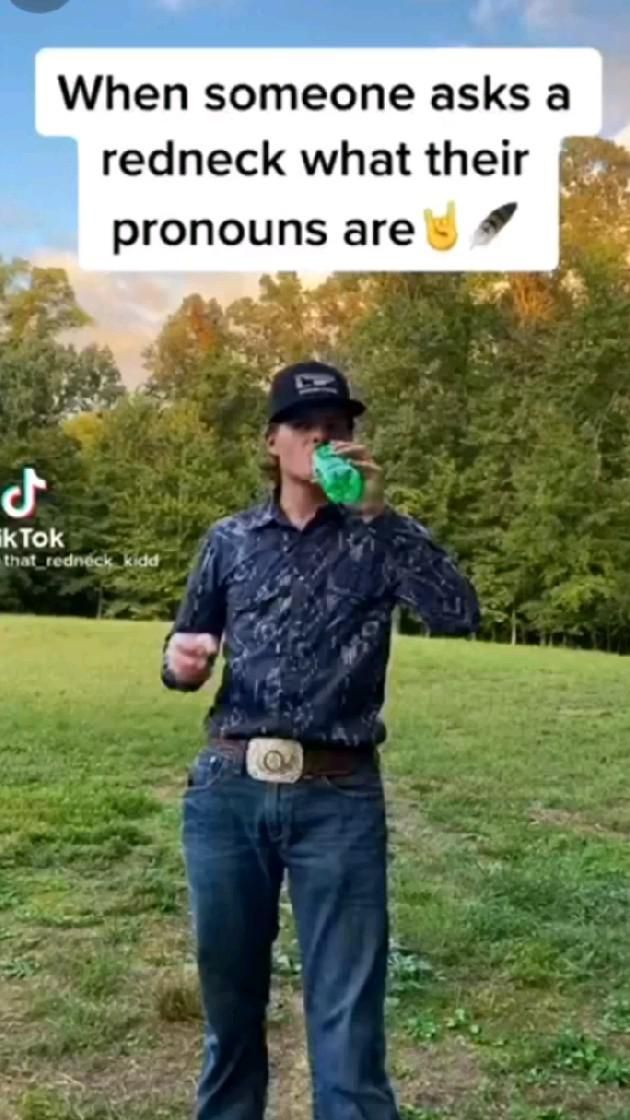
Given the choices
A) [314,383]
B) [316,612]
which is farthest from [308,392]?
[316,612]

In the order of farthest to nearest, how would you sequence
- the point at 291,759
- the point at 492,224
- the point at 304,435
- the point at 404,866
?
the point at 404,866
the point at 492,224
the point at 304,435
the point at 291,759

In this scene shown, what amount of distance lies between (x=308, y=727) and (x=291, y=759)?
0.05 meters

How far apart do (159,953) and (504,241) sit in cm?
151

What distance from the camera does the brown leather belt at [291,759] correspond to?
5.60 feet

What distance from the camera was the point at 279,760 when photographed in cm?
171

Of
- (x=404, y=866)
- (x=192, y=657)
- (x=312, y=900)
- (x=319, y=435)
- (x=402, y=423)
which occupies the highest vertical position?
(x=402, y=423)

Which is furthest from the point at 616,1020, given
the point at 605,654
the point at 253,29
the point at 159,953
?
the point at 253,29

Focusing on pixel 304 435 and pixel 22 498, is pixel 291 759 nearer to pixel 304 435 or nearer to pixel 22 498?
pixel 304 435

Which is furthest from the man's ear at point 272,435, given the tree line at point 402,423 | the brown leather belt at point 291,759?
the tree line at point 402,423

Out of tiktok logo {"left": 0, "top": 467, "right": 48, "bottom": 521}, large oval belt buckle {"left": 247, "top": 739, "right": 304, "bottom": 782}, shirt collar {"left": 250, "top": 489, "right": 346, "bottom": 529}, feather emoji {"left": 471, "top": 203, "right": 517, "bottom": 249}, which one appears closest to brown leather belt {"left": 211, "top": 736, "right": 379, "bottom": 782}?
large oval belt buckle {"left": 247, "top": 739, "right": 304, "bottom": 782}

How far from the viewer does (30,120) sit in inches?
98.0

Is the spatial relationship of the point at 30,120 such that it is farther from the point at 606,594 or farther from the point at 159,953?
the point at 159,953

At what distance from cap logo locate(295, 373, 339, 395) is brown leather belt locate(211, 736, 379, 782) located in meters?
0.48

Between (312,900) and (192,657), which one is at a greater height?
(192,657)
